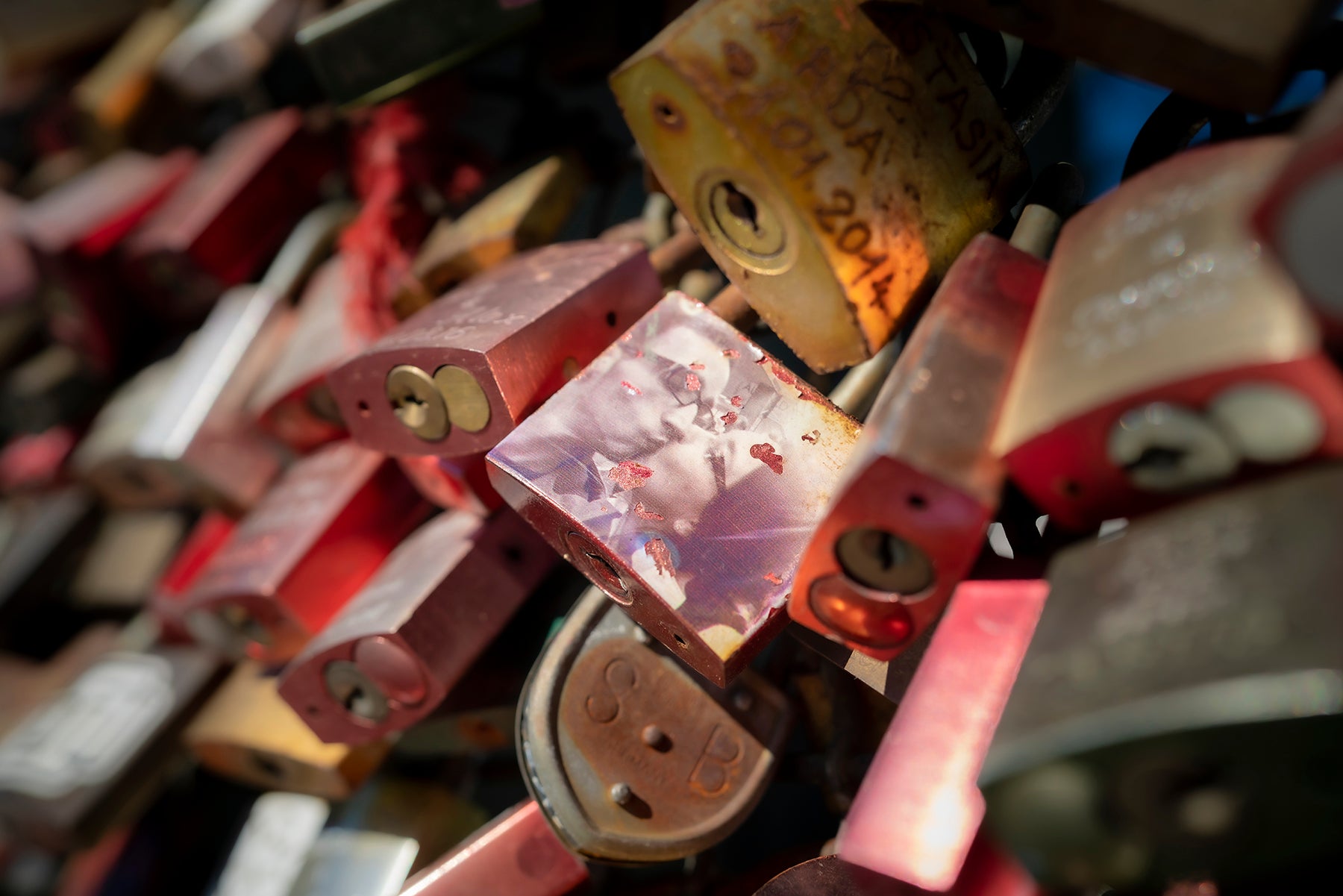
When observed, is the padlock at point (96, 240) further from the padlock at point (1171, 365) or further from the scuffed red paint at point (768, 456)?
the padlock at point (1171, 365)

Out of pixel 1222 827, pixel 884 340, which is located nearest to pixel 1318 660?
pixel 1222 827

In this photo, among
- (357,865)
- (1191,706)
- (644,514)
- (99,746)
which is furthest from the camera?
(99,746)

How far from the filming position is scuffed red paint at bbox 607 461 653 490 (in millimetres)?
549

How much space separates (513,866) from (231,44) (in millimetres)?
1159

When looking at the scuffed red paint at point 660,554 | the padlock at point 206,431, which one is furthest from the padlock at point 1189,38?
the padlock at point 206,431

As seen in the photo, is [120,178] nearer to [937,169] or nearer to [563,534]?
[563,534]

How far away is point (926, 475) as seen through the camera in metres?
0.40

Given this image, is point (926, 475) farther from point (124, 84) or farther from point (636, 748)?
point (124, 84)

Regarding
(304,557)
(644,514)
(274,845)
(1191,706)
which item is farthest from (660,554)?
(274,845)

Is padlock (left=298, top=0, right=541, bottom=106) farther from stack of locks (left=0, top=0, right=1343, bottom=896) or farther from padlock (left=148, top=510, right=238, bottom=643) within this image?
padlock (left=148, top=510, right=238, bottom=643)

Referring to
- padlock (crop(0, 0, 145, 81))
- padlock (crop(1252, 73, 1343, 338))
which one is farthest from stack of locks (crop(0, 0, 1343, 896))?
padlock (crop(0, 0, 145, 81))

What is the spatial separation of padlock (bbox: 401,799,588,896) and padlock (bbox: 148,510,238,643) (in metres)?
0.61

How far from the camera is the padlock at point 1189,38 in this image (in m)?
0.41

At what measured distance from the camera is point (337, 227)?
128 centimetres
